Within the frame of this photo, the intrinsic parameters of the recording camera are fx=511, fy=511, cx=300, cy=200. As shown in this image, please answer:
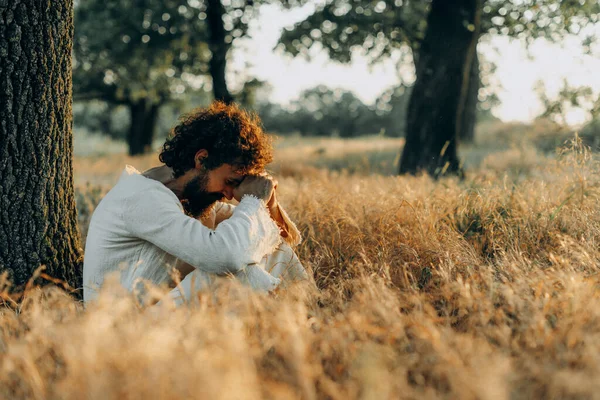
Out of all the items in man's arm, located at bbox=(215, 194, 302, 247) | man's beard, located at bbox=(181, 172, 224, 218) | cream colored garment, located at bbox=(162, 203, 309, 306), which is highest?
man's beard, located at bbox=(181, 172, 224, 218)

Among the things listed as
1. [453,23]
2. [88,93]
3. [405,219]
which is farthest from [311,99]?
[405,219]

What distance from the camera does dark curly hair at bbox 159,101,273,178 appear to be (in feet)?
10.6

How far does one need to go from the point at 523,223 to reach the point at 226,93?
34.6 feet

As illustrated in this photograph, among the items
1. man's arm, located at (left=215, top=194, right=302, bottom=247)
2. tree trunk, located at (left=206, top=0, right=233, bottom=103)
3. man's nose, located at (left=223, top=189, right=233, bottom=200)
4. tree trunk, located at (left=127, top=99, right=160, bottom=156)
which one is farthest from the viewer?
tree trunk, located at (left=127, top=99, right=160, bottom=156)

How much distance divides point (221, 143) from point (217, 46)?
33.6ft

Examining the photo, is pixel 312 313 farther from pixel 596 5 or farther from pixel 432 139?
pixel 596 5

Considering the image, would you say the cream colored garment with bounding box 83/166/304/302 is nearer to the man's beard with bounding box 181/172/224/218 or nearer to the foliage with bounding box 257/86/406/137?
the man's beard with bounding box 181/172/224/218

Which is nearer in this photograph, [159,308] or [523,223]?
[159,308]

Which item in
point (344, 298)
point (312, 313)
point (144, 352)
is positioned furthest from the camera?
point (344, 298)

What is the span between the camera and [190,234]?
2.84 m

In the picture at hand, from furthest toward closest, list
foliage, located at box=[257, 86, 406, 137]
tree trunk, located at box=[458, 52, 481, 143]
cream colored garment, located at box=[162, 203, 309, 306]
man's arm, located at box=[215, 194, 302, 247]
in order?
1. foliage, located at box=[257, 86, 406, 137]
2. tree trunk, located at box=[458, 52, 481, 143]
3. man's arm, located at box=[215, 194, 302, 247]
4. cream colored garment, located at box=[162, 203, 309, 306]

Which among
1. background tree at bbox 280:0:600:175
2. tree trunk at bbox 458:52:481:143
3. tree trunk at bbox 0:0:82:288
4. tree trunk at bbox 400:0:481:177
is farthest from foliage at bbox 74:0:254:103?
tree trunk at bbox 0:0:82:288

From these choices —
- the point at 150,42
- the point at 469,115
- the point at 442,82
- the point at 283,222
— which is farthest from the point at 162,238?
the point at 469,115

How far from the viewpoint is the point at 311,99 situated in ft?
219
